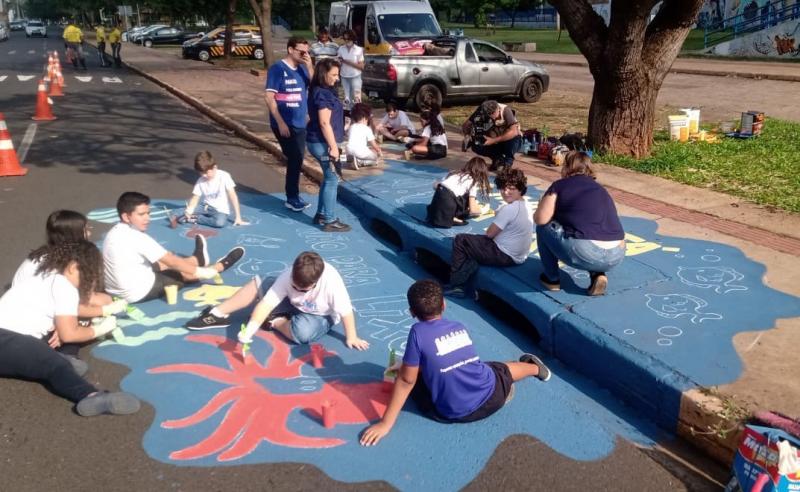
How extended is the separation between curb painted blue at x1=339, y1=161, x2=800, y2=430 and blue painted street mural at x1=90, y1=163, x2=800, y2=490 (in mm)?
17

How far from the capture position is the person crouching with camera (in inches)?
355

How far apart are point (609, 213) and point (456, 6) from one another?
68533 millimetres

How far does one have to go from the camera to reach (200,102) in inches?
651

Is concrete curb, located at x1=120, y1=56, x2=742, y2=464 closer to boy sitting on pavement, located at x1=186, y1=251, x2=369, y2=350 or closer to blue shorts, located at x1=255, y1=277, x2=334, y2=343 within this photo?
boy sitting on pavement, located at x1=186, y1=251, x2=369, y2=350

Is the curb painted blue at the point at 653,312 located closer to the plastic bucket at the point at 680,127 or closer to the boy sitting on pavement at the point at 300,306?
the boy sitting on pavement at the point at 300,306

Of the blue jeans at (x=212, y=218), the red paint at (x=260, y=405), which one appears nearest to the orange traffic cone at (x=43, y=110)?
the blue jeans at (x=212, y=218)

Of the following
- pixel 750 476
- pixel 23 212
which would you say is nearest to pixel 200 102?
pixel 23 212

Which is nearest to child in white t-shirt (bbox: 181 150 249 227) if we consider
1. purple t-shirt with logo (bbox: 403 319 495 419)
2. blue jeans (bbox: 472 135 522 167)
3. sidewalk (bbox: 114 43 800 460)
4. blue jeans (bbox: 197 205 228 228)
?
blue jeans (bbox: 197 205 228 228)

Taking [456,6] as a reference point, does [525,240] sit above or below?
below

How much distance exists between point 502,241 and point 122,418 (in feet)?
10.2

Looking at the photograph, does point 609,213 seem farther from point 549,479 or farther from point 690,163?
point 690,163

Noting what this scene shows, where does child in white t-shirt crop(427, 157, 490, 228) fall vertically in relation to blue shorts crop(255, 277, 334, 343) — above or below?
above

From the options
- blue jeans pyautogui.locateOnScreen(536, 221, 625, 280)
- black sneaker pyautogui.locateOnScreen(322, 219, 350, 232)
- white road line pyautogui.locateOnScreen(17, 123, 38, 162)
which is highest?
white road line pyautogui.locateOnScreen(17, 123, 38, 162)

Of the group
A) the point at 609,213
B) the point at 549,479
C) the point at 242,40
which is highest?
the point at 242,40
